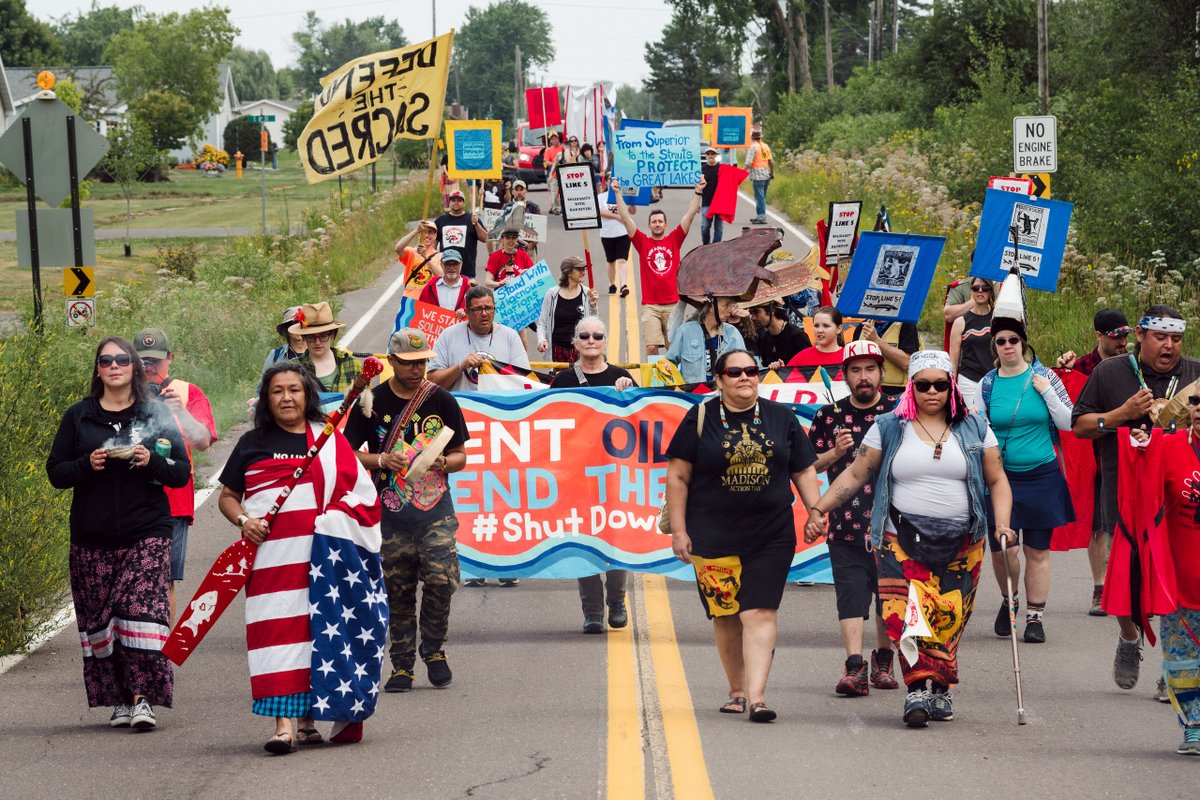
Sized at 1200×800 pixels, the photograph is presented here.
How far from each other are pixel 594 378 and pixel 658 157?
1108 centimetres

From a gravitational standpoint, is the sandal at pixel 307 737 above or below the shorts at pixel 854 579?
below

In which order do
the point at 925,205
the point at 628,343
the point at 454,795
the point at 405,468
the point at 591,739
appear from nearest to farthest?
the point at 454,795
the point at 591,739
the point at 405,468
the point at 628,343
the point at 925,205

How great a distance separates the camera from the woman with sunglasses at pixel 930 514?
26.9 ft

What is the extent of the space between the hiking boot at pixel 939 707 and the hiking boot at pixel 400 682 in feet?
9.27

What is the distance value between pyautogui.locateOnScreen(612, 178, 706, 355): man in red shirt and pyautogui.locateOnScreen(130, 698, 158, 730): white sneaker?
9.22 meters

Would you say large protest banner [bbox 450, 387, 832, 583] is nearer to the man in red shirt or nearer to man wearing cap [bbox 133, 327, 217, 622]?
man wearing cap [bbox 133, 327, 217, 622]

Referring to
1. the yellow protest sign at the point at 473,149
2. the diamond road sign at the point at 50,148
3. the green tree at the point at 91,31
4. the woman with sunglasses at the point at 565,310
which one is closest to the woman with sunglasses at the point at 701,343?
the woman with sunglasses at the point at 565,310

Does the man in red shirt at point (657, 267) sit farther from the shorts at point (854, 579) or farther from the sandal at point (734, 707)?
the sandal at point (734, 707)

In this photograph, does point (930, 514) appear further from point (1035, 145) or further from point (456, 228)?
point (456, 228)

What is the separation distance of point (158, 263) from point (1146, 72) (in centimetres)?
2098

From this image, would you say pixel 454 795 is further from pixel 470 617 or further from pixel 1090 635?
pixel 1090 635

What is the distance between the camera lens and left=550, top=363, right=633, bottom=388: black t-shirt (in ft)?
36.9

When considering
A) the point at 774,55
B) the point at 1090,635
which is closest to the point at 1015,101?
the point at 1090,635

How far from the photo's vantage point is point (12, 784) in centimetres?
725
